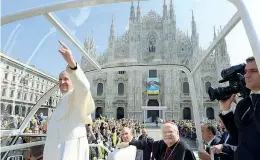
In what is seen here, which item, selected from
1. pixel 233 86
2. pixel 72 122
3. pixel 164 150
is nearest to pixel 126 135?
pixel 164 150

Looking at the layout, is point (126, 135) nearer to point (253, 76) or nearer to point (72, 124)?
point (72, 124)

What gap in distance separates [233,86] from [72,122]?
3.69 feet

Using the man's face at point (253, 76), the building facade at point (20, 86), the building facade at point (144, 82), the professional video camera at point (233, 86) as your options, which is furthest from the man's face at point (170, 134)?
the building facade at point (144, 82)

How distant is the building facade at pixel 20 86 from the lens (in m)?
1.97

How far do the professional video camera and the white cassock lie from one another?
869 millimetres

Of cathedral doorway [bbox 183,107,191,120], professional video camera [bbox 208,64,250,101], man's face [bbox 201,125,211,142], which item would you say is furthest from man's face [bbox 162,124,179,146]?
cathedral doorway [bbox 183,107,191,120]

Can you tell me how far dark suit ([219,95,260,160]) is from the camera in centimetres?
119

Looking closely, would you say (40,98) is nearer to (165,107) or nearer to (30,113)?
(30,113)

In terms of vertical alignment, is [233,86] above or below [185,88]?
below

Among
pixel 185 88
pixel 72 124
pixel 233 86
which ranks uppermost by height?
pixel 185 88

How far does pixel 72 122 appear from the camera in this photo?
1.55 m

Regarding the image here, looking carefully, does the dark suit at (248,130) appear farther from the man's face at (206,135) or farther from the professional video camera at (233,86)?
the man's face at (206,135)

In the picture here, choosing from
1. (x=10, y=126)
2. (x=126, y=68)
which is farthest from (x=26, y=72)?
(x=126, y=68)

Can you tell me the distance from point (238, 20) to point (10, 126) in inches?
97.2
